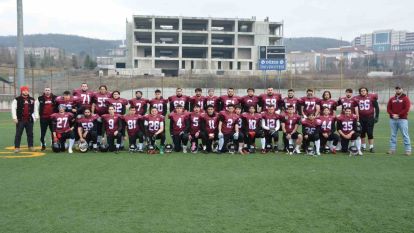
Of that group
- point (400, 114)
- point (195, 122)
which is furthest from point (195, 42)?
point (400, 114)

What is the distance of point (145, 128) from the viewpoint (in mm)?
10859

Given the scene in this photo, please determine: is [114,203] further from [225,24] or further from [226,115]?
[225,24]

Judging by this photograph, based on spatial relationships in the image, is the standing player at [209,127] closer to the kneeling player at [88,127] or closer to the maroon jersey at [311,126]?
the maroon jersey at [311,126]

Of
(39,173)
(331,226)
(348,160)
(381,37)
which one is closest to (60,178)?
(39,173)

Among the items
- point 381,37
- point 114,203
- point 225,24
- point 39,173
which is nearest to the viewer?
point 114,203

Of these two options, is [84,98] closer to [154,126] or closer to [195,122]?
[154,126]

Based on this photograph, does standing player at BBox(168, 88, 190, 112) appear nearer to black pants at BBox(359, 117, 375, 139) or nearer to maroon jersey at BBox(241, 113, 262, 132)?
maroon jersey at BBox(241, 113, 262, 132)

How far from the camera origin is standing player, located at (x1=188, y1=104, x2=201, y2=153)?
35.2 ft

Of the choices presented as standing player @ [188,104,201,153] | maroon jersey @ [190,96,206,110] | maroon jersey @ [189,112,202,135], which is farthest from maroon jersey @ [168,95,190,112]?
maroon jersey @ [189,112,202,135]

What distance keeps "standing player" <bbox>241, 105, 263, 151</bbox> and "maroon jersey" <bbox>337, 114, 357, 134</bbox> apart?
80.3 inches

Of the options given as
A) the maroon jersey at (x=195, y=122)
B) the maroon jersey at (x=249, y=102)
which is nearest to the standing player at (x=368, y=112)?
the maroon jersey at (x=249, y=102)

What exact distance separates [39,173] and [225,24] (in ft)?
227

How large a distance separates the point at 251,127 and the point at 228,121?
2.06 feet

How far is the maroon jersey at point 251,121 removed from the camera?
10.8 meters
